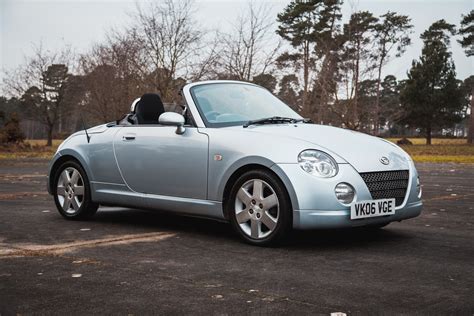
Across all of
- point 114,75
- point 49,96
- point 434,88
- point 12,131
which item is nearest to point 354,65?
point 114,75

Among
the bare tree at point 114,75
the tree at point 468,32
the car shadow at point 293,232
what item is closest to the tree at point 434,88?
the tree at point 468,32

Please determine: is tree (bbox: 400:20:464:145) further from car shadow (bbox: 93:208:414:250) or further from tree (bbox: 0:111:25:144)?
car shadow (bbox: 93:208:414:250)

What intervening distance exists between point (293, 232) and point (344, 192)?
117 centimetres

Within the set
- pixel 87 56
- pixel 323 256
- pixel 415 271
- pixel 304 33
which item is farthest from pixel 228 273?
pixel 304 33

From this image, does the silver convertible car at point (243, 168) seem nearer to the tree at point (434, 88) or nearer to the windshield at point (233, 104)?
the windshield at point (233, 104)

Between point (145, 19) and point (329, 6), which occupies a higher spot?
point (329, 6)

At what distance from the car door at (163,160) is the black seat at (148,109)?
0.90 ft

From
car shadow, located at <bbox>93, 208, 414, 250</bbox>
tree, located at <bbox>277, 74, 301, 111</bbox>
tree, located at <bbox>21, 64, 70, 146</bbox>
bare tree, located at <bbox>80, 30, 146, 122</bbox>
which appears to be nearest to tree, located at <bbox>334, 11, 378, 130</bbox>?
tree, located at <bbox>277, 74, 301, 111</bbox>

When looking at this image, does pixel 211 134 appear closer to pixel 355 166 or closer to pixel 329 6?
pixel 355 166

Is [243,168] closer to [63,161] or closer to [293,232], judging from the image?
[293,232]

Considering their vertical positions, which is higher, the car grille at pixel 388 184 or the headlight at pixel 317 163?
the headlight at pixel 317 163

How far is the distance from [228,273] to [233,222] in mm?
1209

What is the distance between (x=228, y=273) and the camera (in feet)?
13.9

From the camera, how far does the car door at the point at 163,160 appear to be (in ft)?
18.7
